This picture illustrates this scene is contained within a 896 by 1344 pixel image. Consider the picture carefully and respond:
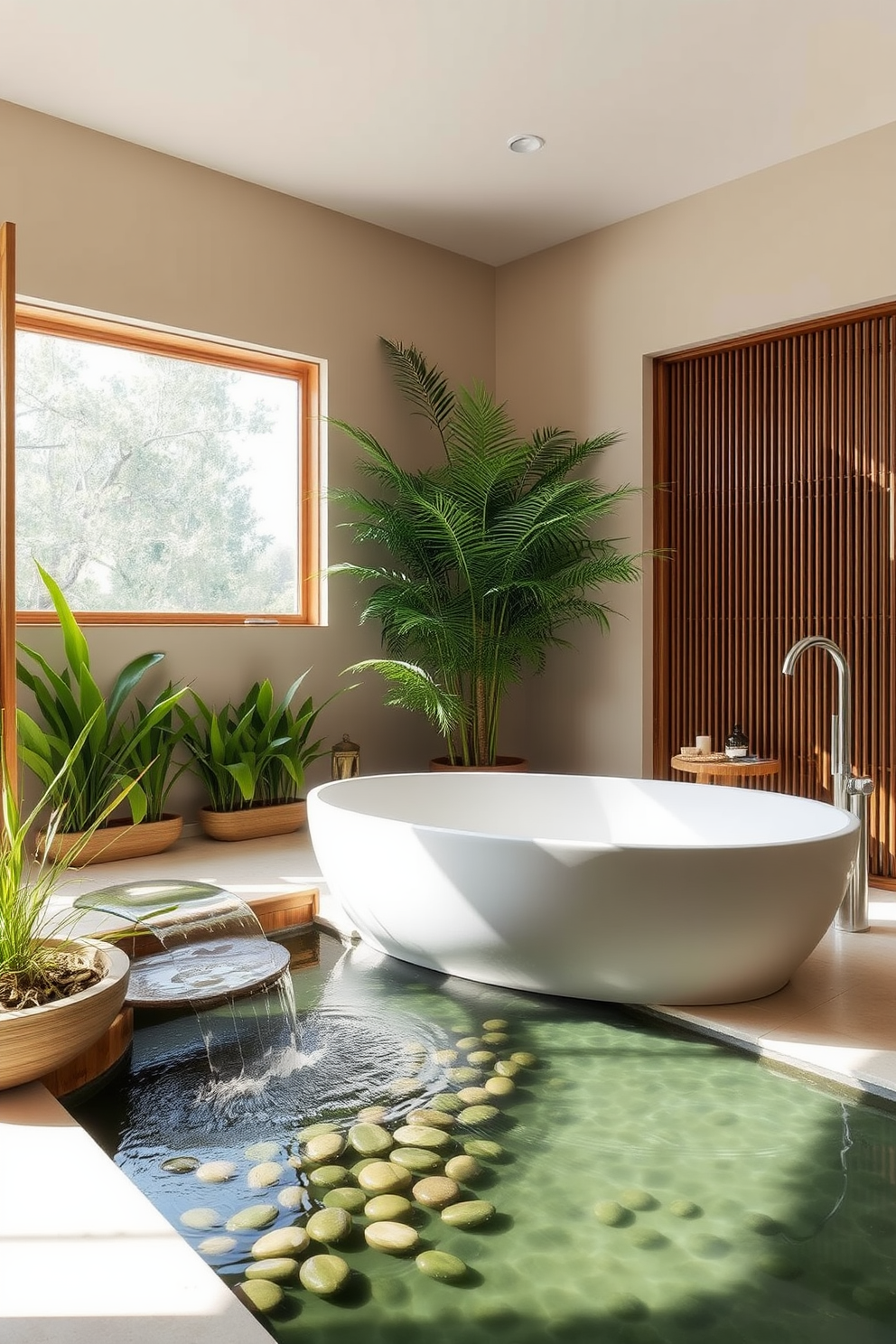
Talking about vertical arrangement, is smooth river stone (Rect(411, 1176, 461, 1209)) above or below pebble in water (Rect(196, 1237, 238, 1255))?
above

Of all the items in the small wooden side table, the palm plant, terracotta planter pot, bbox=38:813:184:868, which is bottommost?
terracotta planter pot, bbox=38:813:184:868

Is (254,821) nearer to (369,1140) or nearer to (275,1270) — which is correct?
(369,1140)

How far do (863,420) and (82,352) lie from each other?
309 centimetres

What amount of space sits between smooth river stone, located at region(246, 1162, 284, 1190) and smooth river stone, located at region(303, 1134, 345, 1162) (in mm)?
64

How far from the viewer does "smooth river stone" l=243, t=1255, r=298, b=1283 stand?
166cm

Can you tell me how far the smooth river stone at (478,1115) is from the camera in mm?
2146

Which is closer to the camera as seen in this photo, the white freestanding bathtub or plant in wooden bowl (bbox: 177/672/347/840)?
the white freestanding bathtub

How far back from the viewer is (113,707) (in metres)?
4.06

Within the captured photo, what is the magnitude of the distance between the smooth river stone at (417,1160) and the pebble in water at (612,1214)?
0.31 meters

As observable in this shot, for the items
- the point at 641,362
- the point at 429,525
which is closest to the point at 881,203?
the point at 641,362

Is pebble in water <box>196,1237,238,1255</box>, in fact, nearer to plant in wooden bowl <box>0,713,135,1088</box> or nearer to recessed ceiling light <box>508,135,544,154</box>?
plant in wooden bowl <box>0,713,135,1088</box>

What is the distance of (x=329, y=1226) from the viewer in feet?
5.86

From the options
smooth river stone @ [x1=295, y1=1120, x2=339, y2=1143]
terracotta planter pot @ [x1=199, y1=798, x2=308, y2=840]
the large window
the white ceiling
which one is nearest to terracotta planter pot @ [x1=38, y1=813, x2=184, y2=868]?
terracotta planter pot @ [x1=199, y1=798, x2=308, y2=840]

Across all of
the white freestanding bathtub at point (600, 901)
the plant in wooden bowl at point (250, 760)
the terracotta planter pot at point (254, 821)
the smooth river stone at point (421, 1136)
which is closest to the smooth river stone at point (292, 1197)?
the smooth river stone at point (421, 1136)
